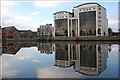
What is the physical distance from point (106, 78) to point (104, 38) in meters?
26.3

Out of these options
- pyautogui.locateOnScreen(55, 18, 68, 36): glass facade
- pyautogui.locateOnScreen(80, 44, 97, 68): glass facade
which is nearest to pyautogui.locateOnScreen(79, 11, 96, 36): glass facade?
pyautogui.locateOnScreen(55, 18, 68, 36): glass facade

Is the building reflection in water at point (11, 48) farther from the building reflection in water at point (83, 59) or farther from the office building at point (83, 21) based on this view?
the office building at point (83, 21)

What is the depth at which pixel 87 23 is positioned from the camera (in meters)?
34.2

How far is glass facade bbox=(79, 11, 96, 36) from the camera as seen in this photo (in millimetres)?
33594

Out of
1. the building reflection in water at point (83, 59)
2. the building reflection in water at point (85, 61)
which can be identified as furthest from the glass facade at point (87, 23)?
the building reflection in water at point (85, 61)

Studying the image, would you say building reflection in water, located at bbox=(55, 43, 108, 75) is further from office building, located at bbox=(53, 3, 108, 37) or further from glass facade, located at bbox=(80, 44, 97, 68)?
office building, located at bbox=(53, 3, 108, 37)

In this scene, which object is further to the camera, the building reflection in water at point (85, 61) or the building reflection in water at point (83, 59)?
the building reflection in water at point (83, 59)

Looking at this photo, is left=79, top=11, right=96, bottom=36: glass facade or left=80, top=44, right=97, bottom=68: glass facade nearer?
left=80, top=44, right=97, bottom=68: glass facade

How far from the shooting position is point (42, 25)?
52.3 metres

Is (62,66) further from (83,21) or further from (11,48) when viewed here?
(83,21)

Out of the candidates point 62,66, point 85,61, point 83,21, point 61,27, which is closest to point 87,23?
point 83,21

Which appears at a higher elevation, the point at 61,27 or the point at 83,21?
the point at 83,21

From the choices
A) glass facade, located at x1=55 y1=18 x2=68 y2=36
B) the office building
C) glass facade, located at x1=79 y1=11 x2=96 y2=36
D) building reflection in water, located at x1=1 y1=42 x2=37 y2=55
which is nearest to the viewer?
building reflection in water, located at x1=1 y1=42 x2=37 y2=55

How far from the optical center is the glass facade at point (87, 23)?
33.6 meters
